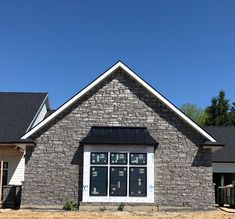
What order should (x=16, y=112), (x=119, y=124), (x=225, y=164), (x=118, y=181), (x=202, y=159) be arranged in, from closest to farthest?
(x=118, y=181) → (x=202, y=159) → (x=119, y=124) → (x=16, y=112) → (x=225, y=164)

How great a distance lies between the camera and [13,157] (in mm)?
25609


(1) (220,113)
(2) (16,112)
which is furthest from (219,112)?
(2) (16,112)

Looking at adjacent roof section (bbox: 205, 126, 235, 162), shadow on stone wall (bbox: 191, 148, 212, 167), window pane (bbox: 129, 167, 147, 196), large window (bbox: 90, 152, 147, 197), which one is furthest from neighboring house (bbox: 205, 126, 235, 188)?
large window (bbox: 90, 152, 147, 197)

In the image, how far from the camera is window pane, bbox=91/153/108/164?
21047 mm

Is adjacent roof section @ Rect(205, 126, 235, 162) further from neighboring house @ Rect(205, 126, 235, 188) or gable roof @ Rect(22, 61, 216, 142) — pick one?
gable roof @ Rect(22, 61, 216, 142)

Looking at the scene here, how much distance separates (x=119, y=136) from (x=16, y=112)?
9986mm

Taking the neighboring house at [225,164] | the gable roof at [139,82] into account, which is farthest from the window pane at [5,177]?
the neighboring house at [225,164]

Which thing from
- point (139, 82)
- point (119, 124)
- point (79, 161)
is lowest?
point (79, 161)

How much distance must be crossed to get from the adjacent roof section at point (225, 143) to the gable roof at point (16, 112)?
40.3 ft

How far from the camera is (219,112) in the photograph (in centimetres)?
5500

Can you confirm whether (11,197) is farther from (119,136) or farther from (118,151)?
(119,136)

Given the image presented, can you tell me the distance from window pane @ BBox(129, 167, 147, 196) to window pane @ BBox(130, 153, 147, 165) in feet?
0.92

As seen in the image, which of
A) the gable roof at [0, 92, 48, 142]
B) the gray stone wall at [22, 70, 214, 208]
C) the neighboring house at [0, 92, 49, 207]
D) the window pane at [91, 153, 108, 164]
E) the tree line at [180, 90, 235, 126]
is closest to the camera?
the window pane at [91, 153, 108, 164]

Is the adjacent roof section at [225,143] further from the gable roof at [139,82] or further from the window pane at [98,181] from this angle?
the window pane at [98,181]
